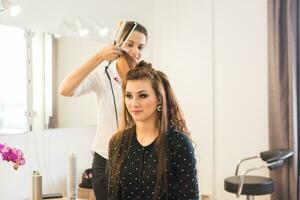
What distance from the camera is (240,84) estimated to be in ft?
9.66

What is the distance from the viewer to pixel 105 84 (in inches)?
61.5

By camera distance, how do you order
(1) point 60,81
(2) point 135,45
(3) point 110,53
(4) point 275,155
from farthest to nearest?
(1) point 60,81 → (4) point 275,155 → (2) point 135,45 → (3) point 110,53

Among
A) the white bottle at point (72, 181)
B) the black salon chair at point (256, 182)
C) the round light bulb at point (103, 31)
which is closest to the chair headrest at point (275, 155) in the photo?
the black salon chair at point (256, 182)

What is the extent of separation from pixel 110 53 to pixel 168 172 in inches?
21.9

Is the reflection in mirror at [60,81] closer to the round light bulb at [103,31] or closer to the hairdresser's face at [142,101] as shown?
the round light bulb at [103,31]

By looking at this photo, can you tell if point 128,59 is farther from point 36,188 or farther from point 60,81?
point 60,81

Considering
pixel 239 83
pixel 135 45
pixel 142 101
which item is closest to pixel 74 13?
pixel 135 45

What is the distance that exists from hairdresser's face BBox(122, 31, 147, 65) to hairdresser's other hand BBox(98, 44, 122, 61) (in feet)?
0.18

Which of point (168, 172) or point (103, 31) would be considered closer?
point (168, 172)

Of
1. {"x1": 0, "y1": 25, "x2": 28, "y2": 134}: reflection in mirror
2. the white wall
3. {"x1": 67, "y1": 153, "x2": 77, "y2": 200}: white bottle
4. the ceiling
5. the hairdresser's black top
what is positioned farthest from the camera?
the white wall

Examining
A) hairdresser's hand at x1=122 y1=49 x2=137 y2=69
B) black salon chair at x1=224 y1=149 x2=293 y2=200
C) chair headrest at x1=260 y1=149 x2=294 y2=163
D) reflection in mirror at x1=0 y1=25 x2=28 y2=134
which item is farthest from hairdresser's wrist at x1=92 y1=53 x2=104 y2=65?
chair headrest at x1=260 y1=149 x2=294 y2=163

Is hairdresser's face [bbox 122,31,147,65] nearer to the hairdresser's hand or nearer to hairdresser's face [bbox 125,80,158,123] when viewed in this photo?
the hairdresser's hand

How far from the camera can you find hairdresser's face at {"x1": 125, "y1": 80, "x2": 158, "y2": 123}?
126 cm

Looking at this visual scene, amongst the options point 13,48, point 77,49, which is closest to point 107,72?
point 13,48
